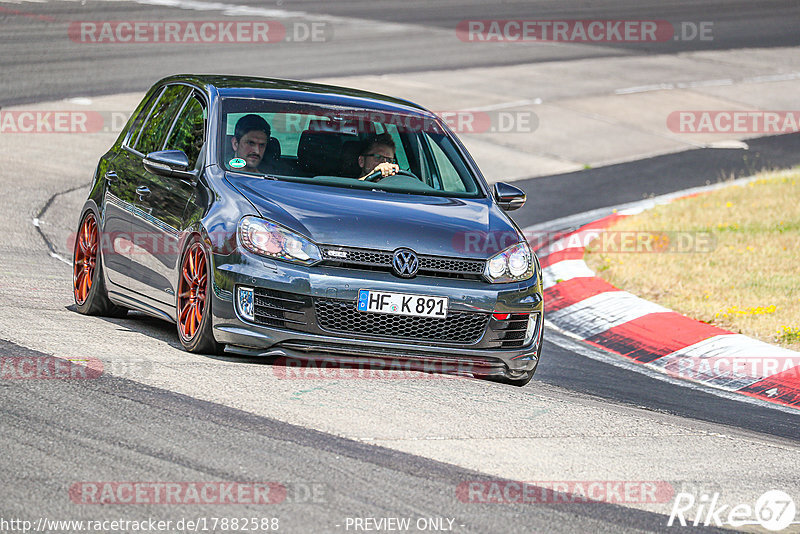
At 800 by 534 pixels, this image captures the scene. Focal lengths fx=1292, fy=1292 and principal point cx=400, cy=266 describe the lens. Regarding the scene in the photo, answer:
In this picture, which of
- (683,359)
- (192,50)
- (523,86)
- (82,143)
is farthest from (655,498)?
(192,50)

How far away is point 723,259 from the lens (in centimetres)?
1195

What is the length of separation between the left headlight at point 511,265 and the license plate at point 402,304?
0.35 m

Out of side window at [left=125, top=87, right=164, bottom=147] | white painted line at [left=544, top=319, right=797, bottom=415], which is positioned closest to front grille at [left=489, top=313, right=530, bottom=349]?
white painted line at [left=544, top=319, right=797, bottom=415]

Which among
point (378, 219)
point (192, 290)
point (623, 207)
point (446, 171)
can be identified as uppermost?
point (446, 171)

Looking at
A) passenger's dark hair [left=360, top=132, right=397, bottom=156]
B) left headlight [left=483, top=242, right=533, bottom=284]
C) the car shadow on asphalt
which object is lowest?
the car shadow on asphalt

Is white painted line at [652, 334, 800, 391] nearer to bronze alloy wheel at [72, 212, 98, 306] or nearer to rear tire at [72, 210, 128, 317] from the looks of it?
rear tire at [72, 210, 128, 317]

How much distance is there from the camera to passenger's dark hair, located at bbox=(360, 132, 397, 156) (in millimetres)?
8008

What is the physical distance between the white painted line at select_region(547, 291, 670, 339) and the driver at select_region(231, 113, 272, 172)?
11.0 ft

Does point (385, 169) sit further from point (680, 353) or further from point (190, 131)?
point (680, 353)

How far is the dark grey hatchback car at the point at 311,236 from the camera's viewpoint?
22.1ft

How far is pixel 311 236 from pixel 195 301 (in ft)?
2.67

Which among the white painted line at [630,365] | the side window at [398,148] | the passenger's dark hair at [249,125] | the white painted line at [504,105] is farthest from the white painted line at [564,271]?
the white painted line at [504,105]

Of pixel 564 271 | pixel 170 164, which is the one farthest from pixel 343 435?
pixel 564 271

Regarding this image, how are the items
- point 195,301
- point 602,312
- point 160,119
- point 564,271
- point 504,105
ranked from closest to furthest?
point 195,301 → point 160,119 → point 602,312 → point 564,271 → point 504,105
